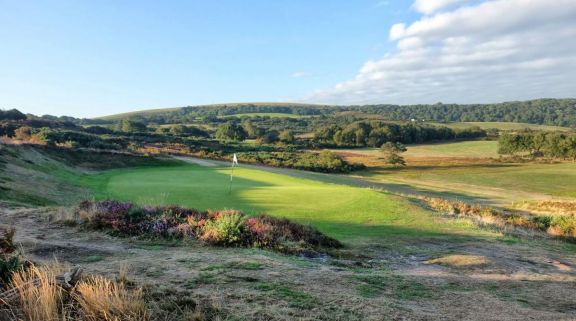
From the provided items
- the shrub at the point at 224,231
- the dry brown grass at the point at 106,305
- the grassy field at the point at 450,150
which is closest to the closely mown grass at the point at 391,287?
the dry brown grass at the point at 106,305

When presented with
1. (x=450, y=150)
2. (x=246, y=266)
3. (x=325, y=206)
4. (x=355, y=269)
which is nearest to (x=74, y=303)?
(x=246, y=266)

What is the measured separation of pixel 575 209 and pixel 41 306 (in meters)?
41.1

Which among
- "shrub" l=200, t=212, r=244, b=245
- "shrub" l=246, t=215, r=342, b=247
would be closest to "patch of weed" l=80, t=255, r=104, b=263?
"shrub" l=200, t=212, r=244, b=245

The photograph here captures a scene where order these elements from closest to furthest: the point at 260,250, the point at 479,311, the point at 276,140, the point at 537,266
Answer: the point at 479,311 < the point at 260,250 < the point at 537,266 < the point at 276,140

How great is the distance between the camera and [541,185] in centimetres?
5825

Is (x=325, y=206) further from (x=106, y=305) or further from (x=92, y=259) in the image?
(x=106, y=305)

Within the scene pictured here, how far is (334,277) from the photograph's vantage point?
25.8 feet

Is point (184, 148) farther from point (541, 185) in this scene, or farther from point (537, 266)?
point (537, 266)

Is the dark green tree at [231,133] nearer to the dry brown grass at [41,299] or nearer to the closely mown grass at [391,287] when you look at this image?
the closely mown grass at [391,287]

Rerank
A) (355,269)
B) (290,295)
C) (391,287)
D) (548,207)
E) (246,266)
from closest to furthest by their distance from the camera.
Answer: (290,295) < (391,287) < (246,266) < (355,269) < (548,207)

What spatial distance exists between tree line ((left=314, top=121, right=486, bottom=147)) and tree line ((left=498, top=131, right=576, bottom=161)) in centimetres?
2719

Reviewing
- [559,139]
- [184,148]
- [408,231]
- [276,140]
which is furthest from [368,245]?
[276,140]

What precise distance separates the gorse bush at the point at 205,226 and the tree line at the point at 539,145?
8793 centimetres

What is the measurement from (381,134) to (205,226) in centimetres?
10321
